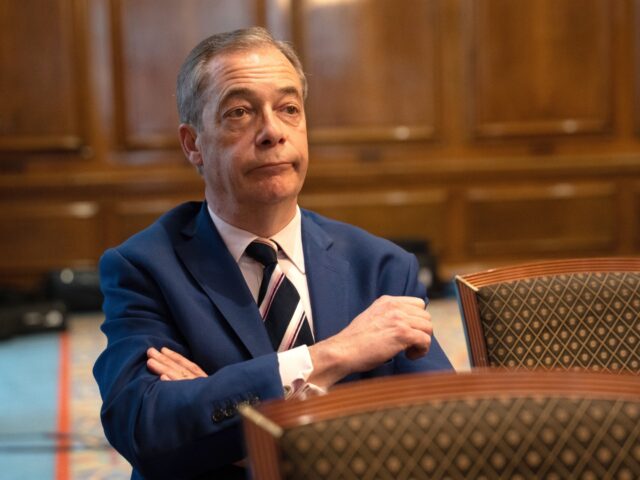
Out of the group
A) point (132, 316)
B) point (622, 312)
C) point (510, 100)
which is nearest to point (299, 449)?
point (132, 316)

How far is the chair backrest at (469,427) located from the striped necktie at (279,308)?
81cm

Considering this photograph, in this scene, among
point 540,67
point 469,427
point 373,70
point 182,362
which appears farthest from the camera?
point 540,67

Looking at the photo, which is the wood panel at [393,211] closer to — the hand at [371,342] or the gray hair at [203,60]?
the gray hair at [203,60]

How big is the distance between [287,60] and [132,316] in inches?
22.2

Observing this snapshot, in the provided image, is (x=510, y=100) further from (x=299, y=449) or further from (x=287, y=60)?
(x=299, y=449)

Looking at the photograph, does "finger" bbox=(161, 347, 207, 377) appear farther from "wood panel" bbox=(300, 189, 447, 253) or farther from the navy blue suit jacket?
"wood panel" bbox=(300, 189, 447, 253)

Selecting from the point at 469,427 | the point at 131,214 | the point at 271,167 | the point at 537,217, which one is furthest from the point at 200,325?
the point at 537,217

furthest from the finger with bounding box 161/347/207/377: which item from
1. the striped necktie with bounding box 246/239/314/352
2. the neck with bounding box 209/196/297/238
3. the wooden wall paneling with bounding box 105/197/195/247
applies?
the wooden wall paneling with bounding box 105/197/195/247

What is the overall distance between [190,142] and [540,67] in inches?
209

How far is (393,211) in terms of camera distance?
270 inches

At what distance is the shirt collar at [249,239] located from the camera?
77.4 inches

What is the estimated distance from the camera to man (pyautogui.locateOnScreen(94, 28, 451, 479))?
170 cm

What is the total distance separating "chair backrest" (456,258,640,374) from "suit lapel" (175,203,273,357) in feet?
1.22

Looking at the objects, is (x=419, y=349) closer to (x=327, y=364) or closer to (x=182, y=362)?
(x=327, y=364)
